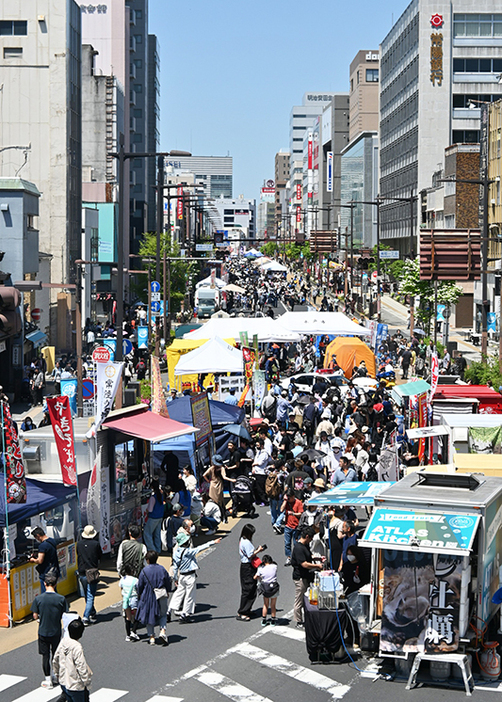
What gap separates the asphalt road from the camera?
11961mm

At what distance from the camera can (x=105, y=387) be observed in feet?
59.6

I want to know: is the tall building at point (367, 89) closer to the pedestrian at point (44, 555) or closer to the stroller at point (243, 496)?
the stroller at point (243, 496)

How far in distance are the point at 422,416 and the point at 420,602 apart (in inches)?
518

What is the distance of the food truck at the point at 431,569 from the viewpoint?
12.1m

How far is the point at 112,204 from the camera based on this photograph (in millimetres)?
80250

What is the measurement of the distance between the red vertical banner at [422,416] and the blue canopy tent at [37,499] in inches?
392

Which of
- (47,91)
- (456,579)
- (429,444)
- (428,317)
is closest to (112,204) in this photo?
(47,91)

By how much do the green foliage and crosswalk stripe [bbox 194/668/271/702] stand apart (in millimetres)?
20892

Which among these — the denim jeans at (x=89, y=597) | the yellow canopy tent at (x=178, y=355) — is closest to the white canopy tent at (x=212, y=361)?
the yellow canopy tent at (x=178, y=355)

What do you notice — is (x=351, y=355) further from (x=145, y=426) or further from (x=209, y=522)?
(x=145, y=426)

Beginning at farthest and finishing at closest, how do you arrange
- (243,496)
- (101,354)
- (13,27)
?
(13,27) < (101,354) < (243,496)

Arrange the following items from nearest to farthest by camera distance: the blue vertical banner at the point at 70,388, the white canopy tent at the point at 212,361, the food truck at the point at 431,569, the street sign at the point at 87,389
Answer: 1. the food truck at the point at 431,569
2. the blue vertical banner at the point at 70,388
3. the street sign at the point at 87,389
4. the white canopy tent at the point at 212,361

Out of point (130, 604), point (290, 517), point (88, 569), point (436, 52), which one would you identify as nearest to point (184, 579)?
point (130, 604)

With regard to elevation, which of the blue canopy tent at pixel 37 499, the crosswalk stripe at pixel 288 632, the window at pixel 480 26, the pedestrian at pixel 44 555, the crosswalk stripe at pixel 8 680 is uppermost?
the window at pixel 480 26
